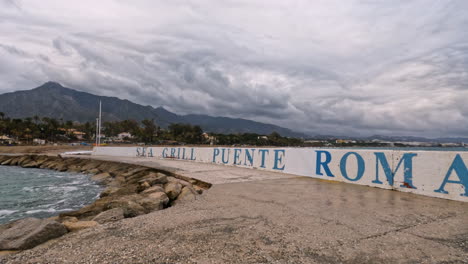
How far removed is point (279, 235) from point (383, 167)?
5.99 metres

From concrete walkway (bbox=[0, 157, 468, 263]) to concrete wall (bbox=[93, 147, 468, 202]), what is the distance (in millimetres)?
728

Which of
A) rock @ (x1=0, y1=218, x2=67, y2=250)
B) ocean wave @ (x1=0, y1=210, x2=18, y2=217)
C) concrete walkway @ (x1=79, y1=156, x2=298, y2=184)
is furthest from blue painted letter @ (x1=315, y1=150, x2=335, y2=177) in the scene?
ocean wave @ (x1=0, y1=210, x2=18, y2=217)

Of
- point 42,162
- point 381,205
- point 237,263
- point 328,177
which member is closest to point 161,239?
point 237,263

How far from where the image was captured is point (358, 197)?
6.79 m

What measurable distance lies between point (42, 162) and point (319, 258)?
39812 millimetres

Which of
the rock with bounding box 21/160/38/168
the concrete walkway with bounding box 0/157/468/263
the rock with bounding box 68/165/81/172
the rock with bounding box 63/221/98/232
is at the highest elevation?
the concrete walkway with bounding box 0/157/468/263

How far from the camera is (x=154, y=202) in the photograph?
6824 mm

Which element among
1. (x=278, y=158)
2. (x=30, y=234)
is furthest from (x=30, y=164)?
(x=30, y=234)

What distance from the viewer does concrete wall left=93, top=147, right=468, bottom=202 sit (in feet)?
21.6

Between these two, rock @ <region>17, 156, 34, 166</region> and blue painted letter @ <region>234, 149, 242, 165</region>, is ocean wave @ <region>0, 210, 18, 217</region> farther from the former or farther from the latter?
rock @ <region>17, 156, 34, 166</region>

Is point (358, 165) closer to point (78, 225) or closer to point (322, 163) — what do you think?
point (322, 163)

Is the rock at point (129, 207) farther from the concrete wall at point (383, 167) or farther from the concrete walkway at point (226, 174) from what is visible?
the concrete wall at point (383, 167)

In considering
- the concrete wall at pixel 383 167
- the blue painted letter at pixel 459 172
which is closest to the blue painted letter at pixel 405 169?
the concrete wall at pixel 383 167

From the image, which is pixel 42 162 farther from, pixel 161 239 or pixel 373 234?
pixel 373 234
